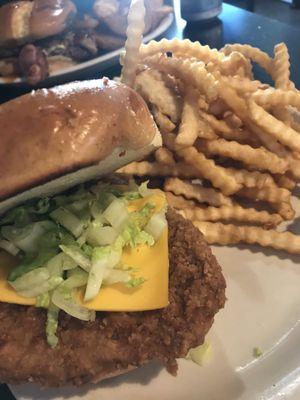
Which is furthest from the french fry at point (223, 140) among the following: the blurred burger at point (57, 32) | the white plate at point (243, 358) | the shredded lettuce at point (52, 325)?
the blurred burger at point (57, 32)

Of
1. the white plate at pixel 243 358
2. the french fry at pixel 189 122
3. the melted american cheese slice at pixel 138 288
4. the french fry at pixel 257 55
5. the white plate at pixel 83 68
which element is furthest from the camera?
the white plate at pixel 83 68

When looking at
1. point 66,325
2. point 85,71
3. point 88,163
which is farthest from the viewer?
point 85,71

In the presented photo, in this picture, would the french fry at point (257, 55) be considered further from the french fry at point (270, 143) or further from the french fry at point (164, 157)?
the french fry at point (164, 157)

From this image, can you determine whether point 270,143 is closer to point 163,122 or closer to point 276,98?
point 276,98

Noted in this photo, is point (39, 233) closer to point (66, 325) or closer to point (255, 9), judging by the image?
point (66, 325)

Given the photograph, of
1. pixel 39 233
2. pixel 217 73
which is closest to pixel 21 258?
pixel 39 233

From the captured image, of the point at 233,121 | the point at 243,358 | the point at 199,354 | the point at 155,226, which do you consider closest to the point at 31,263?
the point at 155,226

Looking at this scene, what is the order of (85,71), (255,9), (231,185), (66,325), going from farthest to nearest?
(255,9)
(85,71)
(231,185)
(66,325)
